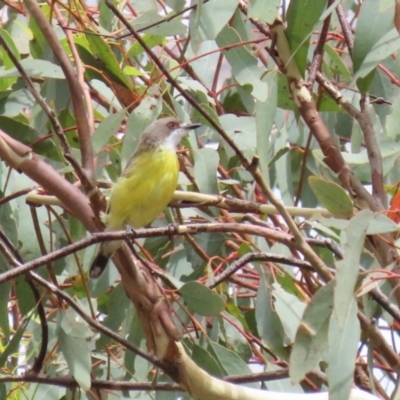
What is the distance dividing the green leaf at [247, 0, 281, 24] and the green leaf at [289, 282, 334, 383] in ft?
2.18

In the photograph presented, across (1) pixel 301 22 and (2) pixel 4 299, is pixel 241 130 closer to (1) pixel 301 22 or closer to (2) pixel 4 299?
(1) pixel 301 22

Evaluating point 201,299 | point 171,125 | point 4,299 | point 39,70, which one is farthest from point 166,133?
point 201,299

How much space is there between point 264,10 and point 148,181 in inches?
49.6

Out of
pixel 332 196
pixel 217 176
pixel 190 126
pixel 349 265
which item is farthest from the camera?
Result: pixel 190 126

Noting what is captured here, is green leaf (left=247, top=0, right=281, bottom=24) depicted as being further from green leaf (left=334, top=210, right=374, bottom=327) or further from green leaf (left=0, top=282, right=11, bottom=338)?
green leaf (left=0, top=282, right=11, bottom=338)

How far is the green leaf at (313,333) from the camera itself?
1745mm

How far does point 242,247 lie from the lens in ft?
8.07

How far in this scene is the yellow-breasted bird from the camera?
287 centimetres

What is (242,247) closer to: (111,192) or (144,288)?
(144,288)

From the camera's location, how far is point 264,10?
197 centimetres

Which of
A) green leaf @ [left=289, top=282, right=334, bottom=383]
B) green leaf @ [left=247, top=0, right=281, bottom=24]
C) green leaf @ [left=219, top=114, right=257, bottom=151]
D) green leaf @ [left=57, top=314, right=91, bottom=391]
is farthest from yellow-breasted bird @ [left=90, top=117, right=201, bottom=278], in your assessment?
green leaf @ [left=289, top=282, right=334, bottom=383]

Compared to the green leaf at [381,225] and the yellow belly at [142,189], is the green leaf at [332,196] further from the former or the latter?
the yellow belly at [142,189]

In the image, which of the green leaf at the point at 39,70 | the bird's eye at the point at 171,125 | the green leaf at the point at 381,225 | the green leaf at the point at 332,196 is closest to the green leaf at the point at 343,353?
the green leaf at the point at 381,225

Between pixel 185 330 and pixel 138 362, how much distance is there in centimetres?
30
